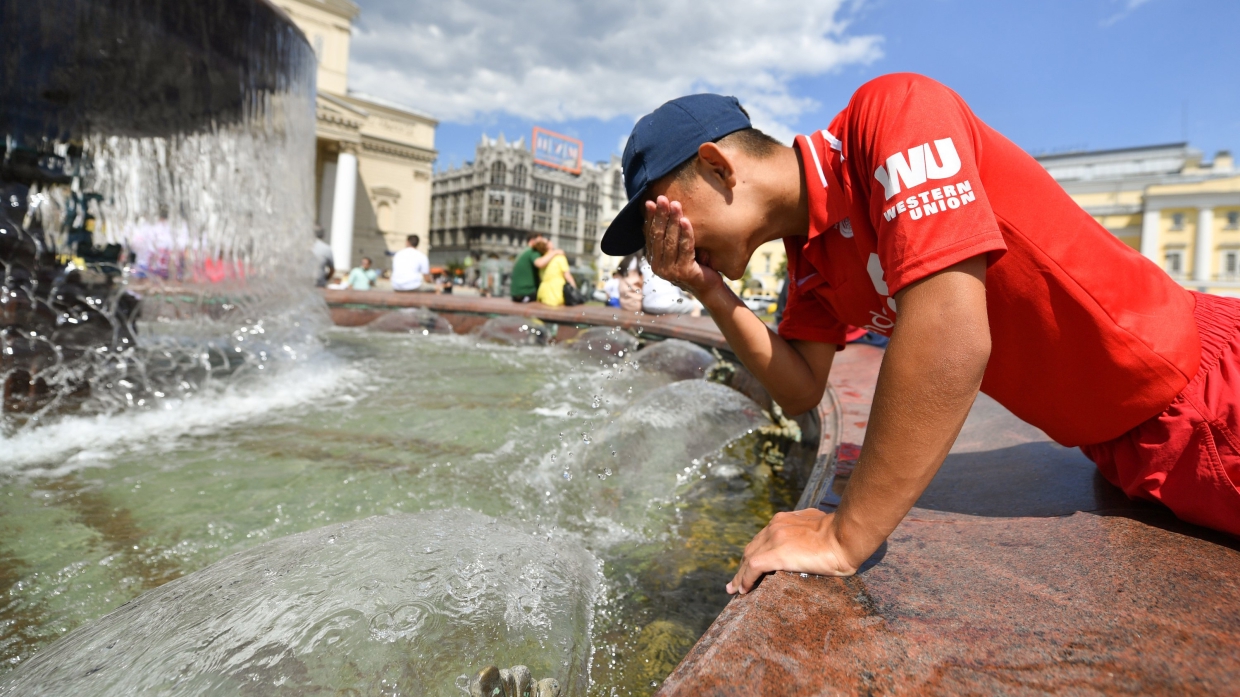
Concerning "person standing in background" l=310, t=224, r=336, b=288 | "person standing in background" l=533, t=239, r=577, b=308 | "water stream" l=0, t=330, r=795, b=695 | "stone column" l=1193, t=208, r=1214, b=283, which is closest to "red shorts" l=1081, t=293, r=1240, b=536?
"water stream" l=0, t=330, r=795, b=695

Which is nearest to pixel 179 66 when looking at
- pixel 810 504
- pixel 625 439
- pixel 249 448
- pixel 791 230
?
pixel 249 448

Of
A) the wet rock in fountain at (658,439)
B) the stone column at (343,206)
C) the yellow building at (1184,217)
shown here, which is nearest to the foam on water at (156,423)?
the wet rock in fountain at (658,439)

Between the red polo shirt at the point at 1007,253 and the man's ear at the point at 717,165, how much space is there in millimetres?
170

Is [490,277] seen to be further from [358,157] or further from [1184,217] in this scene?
[1184,217]

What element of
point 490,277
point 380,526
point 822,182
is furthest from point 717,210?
point 490,277

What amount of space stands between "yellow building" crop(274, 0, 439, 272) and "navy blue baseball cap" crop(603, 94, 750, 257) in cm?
4203

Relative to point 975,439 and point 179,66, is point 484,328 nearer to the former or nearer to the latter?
point 179,66

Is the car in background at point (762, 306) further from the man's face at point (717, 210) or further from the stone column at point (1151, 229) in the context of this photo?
the stone column at point (1151, 229)

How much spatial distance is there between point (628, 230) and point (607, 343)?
5.09 metres

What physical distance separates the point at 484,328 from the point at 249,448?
5.00 metres

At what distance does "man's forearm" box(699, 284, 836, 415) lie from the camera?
1718 mm

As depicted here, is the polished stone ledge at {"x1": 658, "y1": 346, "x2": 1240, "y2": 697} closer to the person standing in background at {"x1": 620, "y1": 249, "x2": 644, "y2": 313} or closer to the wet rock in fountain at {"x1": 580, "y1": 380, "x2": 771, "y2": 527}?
the wet rock in fountain at {"x1": 580, "y1": 380, "x2": 771, "y2": 527}

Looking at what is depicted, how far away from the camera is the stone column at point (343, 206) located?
4128cm

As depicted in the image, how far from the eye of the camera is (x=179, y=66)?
4.20 metres
